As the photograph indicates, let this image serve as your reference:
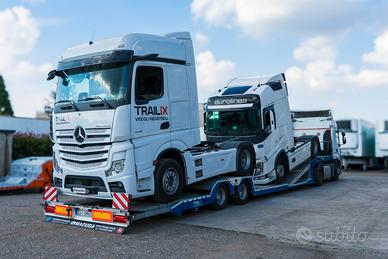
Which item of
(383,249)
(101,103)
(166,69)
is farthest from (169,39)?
(383,249)

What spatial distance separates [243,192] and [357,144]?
648 inches

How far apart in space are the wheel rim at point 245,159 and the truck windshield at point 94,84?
4.69 meters

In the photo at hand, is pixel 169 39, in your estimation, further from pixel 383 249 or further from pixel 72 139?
pixel 383 249

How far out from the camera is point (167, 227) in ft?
29.3

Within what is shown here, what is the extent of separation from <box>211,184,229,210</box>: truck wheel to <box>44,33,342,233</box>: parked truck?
0.9 inches

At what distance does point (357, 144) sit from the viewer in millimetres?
26141

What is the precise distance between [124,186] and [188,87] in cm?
274

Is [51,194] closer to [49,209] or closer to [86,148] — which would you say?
[49,209]

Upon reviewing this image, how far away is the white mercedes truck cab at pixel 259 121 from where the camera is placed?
13.3 metres

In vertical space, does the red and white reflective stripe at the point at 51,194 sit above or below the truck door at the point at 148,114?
below

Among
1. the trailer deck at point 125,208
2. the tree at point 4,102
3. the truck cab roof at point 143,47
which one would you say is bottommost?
the trailer deck at point 125,208

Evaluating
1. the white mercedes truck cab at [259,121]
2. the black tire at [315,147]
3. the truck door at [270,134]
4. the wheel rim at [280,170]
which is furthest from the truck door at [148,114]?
the black tire at [315,147]

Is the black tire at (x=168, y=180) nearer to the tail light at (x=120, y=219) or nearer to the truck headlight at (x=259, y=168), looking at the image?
the tail light at (x=120, y=219)

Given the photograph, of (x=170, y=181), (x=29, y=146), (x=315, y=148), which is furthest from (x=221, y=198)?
(x=29, y=146)
